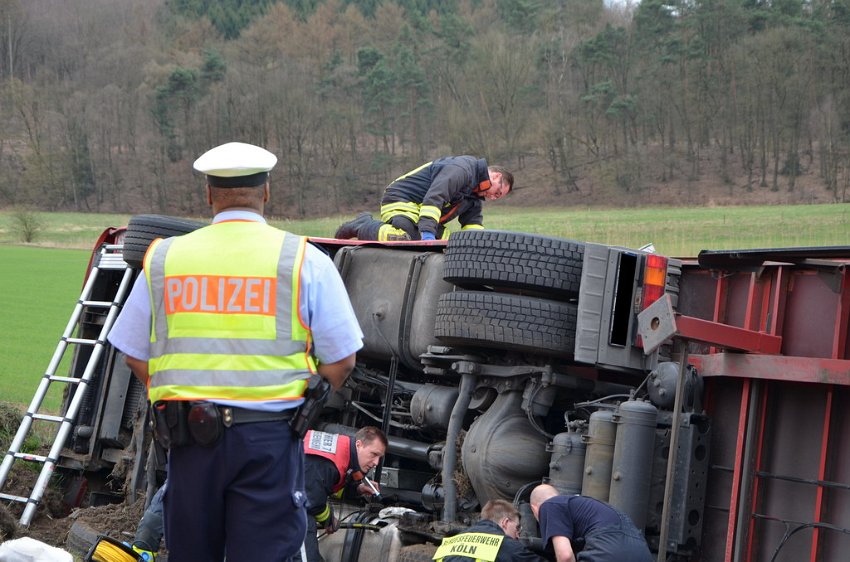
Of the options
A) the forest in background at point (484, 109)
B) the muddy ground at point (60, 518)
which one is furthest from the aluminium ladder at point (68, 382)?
the forest in background at point (484, 109)

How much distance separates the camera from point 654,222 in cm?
3666

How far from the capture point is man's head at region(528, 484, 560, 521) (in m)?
5.02

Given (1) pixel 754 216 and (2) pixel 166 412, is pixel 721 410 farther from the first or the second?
(1) pixel 754 216

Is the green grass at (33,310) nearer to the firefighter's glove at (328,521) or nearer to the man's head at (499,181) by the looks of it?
the man's head at (499,181)

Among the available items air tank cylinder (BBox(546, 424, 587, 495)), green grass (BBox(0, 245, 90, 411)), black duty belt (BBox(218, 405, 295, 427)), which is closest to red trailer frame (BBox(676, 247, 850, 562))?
air tank cylinder (BBox(546, 424, 587, 495))

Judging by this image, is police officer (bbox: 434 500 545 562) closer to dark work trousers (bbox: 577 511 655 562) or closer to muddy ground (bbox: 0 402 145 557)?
dark work trousers (bbox: 577 511 655 562)

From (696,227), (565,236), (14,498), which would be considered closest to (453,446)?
(14,498)

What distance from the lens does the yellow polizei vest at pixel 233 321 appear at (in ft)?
10.8

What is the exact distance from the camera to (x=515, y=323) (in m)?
5.29

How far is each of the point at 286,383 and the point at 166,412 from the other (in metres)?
0.35

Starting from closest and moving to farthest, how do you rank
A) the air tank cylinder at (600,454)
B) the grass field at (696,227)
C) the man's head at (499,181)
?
the air tank cylinder at (600,454) < the man's head at (499,181) < the grass field at (696,227)

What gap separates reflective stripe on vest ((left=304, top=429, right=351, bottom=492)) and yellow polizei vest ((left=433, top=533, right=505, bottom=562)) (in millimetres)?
866

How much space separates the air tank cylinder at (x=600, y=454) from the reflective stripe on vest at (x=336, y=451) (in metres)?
1.25

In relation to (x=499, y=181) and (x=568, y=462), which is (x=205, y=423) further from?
(x=499, y=181)
